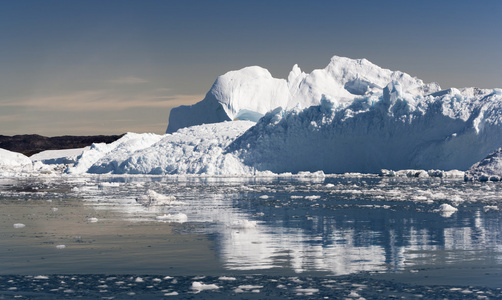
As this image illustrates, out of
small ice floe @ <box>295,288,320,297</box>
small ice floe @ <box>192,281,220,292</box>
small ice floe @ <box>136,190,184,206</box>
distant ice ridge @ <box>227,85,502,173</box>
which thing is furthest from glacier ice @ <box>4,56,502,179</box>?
small ice floe @ <box>192,281,220,292</box>

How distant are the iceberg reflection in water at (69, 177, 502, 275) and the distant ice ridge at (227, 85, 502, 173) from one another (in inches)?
776

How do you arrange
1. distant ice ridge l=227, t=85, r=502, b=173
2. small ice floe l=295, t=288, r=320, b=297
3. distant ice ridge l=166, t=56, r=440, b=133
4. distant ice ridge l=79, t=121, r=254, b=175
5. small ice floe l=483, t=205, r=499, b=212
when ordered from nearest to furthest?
small ice floe l=295, t=288, r=320, b=297, small ice floe l=483, t=205, r=499, b=212, distant ice ridge l=227, t=85, r=502, b=173, distant ice ridge l=79, t=121, r=254, b=175, distant ice ridge l=166, t=56, r=440, b=133

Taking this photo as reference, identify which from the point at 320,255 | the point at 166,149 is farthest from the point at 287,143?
the point at 320,255

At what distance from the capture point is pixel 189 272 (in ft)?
24.1

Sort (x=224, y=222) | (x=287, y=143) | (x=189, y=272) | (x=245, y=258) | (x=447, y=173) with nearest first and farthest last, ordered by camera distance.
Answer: (x=189, y=272), (x=245, y=258), (x=224, y=222), (x=447, y=173), (x=287, y=143)

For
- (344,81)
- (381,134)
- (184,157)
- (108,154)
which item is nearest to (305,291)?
(381,134)

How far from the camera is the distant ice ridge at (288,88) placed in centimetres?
5562

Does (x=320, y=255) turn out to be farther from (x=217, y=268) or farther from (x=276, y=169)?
(x=276, y=169)

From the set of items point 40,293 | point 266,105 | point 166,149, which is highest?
point 266,105

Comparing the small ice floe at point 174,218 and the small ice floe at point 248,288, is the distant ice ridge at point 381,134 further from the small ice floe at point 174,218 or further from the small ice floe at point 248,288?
the small ice floe at point 248,288

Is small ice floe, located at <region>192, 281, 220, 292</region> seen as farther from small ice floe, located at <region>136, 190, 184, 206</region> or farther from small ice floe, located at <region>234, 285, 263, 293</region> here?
small ice floe, located at <region>136, 190, 184, 206</region>

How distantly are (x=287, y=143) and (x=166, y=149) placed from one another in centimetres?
1093

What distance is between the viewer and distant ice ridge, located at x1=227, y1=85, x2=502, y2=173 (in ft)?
126

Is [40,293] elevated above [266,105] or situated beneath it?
situated beneath
